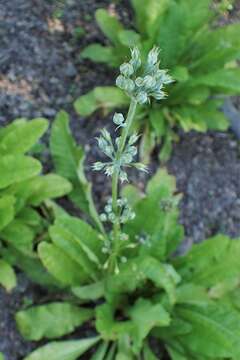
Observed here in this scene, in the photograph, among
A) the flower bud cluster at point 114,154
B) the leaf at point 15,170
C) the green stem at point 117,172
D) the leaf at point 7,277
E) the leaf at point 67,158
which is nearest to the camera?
the green stem at point 117,172

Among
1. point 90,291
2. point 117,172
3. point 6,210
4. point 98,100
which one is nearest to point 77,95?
point 98,100

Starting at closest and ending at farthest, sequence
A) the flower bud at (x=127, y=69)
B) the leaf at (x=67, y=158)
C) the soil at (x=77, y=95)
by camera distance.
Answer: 1. the flower bud at (x=127, y=69)
2. the leaf at (x=67, y=158)
3. the soil at (x=77, y=95)

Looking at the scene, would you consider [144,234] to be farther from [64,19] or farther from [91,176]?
[64,19]

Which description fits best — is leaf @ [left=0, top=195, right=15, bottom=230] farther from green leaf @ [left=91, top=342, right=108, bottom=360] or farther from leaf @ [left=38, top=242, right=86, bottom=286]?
green leaf @ [left=91, top=342, right=108, bottom=360]

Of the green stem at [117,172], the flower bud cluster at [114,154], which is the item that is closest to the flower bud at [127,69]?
the green stem at [117,172]

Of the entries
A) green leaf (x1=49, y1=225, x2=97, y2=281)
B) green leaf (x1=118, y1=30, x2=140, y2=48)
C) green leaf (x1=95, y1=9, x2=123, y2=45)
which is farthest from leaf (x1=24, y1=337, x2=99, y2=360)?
green leaf (x1=95, y1=9, x2=123, y2=45)

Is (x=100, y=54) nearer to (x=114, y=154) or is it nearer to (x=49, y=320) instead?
(x=49, y=320)

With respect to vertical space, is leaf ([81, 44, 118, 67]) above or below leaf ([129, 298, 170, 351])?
above

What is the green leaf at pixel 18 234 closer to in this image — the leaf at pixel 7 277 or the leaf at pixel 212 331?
the leaf at pixel 7 277
